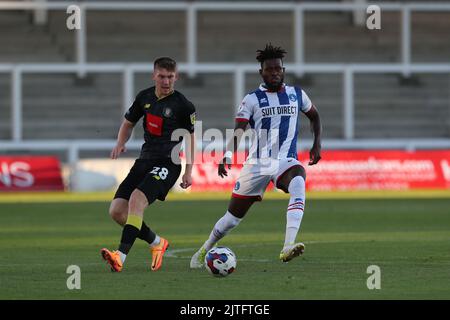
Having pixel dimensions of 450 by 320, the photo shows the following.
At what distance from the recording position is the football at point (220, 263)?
1166 centimetres

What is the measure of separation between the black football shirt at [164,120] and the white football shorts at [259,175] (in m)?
0.80

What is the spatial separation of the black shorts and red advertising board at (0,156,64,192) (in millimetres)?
19755

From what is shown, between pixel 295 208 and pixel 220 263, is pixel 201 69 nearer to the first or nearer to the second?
pixel 295 208

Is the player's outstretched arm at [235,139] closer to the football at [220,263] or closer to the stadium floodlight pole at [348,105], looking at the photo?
the football at [220,263]

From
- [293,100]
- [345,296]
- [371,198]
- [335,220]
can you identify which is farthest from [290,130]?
[371,198]

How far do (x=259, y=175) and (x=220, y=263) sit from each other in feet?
4.59

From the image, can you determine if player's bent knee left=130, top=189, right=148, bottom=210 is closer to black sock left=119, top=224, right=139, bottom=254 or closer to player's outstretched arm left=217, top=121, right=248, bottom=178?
black sock left=119, top=224, right=139, bottom=254

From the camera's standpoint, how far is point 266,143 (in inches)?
504

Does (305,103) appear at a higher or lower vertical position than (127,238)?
higher

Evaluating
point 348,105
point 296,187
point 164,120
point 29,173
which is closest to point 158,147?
point 164,120

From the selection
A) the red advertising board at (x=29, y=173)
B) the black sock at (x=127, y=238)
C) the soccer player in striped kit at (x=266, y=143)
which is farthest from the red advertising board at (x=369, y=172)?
the black sock at (x=127, y=238)

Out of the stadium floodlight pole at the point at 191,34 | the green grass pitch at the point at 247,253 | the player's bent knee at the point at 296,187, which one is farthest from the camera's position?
the stadium floodlight pole at the point at 191,34

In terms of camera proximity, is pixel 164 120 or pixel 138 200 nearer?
pixel 138 200

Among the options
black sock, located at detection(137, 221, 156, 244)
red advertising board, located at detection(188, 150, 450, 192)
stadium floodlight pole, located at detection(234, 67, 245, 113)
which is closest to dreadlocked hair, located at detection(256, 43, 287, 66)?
black sock, located at detection(137, 221, 156, 244)
